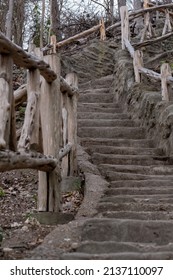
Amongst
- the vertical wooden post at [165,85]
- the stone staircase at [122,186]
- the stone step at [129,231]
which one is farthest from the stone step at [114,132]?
the stone step at [129,231]

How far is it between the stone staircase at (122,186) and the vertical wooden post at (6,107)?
2.62ft

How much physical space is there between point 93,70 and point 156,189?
7355 mm

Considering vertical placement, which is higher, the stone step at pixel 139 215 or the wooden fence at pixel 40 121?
the wooden fence at pixel 40 121

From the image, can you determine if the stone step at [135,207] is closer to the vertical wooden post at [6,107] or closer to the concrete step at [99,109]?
the vertical wooden post at [6,107]

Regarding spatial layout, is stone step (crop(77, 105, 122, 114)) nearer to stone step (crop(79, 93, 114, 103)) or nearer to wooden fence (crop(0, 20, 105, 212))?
stone step (crop(79, 93, 114, 103))

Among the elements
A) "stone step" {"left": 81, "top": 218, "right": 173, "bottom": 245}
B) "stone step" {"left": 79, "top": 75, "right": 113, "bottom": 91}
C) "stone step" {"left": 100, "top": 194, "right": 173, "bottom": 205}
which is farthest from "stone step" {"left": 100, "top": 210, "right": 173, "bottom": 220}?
"stone step" {"left": 79, "top": 75, "right": 113, "bottom": 91}

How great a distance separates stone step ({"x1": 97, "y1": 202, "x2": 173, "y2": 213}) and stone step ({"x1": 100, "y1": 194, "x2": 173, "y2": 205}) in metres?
0.11

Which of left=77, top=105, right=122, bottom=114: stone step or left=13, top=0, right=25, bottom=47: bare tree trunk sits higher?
left=13, top=0, right=25, bottom=47: bare tree trunk

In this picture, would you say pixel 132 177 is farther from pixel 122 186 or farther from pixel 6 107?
pixel 6 107

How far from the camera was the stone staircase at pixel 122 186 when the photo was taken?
2.89 meters

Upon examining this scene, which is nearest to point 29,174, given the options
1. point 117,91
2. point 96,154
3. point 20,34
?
point 96,154

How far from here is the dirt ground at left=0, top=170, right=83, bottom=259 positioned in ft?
11.1

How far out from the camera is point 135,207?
4473 millimetres

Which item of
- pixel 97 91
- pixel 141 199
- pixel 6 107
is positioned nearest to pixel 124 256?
pixel 6 107
